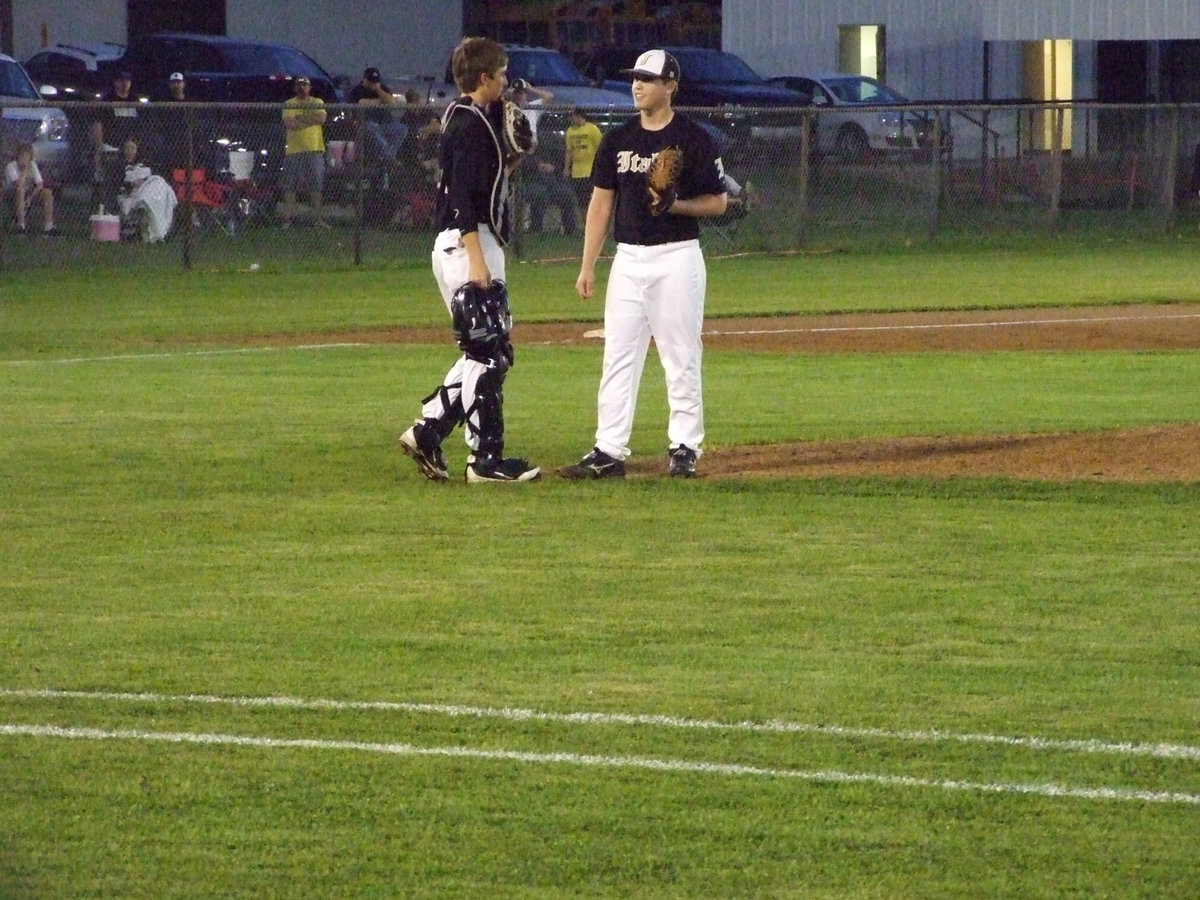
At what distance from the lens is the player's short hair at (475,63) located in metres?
9.91

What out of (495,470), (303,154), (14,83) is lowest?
(495,470)

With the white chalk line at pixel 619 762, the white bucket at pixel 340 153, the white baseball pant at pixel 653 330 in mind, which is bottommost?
the white chalk line at pixel 619 762

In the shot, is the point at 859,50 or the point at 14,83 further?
the point at 859,50

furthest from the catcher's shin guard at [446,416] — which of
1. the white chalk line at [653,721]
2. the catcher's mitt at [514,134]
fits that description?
the white chalk line at [653,721]

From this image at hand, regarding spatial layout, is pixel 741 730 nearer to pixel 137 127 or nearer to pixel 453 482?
pixel 453 482

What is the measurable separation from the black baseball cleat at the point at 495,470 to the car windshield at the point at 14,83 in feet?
74.1

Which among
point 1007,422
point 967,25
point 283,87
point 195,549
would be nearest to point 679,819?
point 195,549

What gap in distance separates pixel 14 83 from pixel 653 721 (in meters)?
27.5

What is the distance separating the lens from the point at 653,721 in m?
6.09

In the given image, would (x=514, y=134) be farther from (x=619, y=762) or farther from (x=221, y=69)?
(x=221, y=69)

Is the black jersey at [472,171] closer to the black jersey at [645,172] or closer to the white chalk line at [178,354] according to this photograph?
the black jersey at [645,172]

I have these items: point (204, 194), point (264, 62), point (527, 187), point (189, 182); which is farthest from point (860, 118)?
point (189, 182)

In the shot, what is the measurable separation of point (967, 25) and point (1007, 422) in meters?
31.2

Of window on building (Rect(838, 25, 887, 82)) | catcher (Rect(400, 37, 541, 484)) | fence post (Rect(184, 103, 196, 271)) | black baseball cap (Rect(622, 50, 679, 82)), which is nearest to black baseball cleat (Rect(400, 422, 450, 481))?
catcher (Rect(400, 37, 541, 484))
